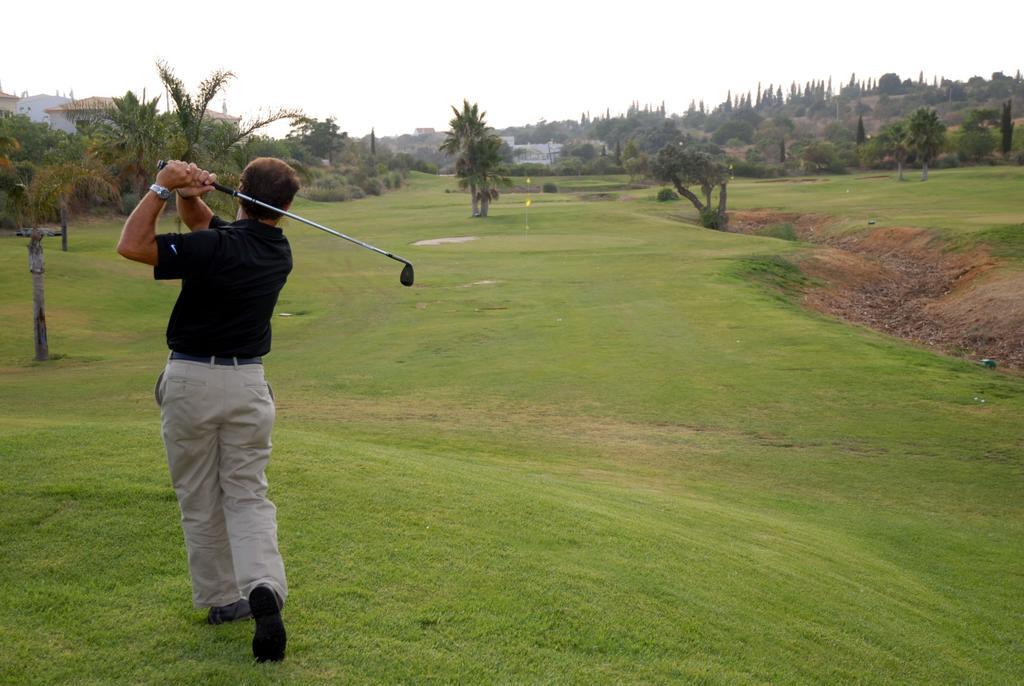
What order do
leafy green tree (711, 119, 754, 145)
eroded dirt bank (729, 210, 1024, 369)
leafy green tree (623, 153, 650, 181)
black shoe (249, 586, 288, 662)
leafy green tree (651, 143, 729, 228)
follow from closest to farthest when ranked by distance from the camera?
1. black shoe (249, 586, 288, 662)
2. eroded dirt bank (729, 210, 1024, 369)
3. leafy green tree (651, 143, 729, 228)
4. leafy green tree (623, 153, 650, 181)
5. leafy green tree (711, 119, 754, 145)

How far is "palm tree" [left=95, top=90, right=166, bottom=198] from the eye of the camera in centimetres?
3042

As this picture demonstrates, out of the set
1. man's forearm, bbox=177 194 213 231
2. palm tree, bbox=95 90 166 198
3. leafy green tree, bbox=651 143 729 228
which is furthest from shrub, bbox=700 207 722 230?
man's forearm, bbox=177 194 213 231

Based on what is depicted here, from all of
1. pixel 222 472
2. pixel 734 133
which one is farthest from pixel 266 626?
pixel 734 133

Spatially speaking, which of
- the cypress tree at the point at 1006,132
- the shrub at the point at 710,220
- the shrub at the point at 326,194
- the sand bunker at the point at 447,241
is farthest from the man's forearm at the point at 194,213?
the cypress tree at the point at 1006,132

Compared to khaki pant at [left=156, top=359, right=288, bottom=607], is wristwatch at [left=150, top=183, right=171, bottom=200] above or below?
above

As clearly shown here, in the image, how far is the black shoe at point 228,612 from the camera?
5.10m

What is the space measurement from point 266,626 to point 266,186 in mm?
2352

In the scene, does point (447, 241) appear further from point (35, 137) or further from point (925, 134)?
point (925, 134)

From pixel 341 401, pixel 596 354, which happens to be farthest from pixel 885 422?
pixel 341 401

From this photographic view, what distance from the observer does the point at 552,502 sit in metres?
8.27

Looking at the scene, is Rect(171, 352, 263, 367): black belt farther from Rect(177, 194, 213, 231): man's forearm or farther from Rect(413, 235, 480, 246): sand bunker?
Rect(413, 235, 480, 246): sand bunker

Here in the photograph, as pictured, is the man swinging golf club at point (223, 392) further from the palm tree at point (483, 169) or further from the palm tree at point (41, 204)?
the palm tree at point (483, 169)

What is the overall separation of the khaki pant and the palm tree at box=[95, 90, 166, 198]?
90.5 ft

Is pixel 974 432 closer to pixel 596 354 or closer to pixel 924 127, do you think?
pixel 596 354
